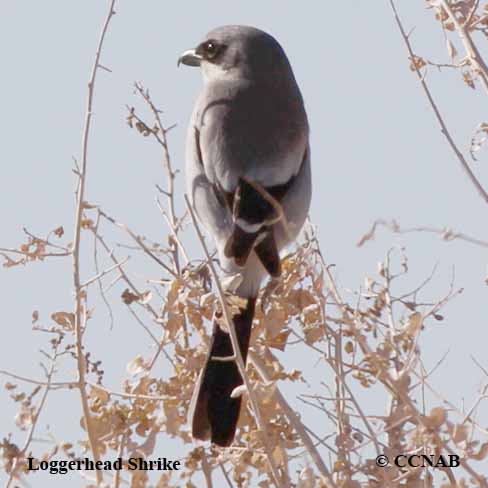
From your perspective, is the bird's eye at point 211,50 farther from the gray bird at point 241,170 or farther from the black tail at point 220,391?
the black tail at point 220,391

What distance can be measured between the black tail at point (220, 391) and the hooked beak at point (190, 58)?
4.07 ft

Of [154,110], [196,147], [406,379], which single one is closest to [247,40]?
[196,147]

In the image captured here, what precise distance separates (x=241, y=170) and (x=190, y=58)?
99cm

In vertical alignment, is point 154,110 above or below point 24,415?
above

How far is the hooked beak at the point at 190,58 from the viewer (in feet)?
15.0

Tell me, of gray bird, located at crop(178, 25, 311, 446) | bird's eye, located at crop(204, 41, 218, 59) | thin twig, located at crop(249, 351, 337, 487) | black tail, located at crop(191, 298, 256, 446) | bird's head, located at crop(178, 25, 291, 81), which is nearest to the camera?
thin twig, located at crop(249, 351, 337, 487)

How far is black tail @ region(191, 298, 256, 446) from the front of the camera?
3.31 metres

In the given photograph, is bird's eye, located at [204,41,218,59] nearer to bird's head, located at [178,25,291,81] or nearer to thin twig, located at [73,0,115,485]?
bird's head, located at [178,25,291,81]

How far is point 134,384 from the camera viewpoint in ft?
9.00

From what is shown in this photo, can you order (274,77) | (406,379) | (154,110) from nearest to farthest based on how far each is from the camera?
(406,379)
(154,110)
(274,77)

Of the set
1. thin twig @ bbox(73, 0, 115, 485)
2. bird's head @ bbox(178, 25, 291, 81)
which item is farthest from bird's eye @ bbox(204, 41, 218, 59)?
thin twig @ bbox(73, 0, 115, 485)

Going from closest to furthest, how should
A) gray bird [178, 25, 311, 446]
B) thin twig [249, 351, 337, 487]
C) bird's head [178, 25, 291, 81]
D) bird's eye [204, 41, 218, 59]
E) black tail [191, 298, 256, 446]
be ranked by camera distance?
thin twig [249, 351, 337, 487], black tail [191, 298, 256, 446], gray bird [178, 25, 311, 446], bird's head [178, 25, 291, 81], bird's eye [204, 41, 218, 59]

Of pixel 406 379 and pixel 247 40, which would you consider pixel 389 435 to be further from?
pixel 247 40

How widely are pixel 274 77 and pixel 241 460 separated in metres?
1.94
